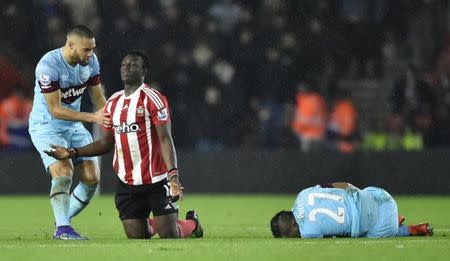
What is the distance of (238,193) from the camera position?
66.7ft

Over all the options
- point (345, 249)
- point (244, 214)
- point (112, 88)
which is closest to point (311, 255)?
point (345, 249)

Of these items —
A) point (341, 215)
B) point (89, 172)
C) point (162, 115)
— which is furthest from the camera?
point (89, 172)

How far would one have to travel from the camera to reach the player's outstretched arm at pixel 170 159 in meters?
10.5

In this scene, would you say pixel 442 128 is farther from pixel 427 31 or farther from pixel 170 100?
pixel 170 100

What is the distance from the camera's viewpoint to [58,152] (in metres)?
11.1

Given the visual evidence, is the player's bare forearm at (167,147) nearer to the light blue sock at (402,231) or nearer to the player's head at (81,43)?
the player's head at (81,43)

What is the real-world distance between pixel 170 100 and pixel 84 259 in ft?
36.6

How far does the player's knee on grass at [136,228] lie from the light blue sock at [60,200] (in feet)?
1.83

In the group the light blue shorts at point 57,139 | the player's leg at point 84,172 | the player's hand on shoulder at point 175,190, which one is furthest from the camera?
the player's leg at point 84,172

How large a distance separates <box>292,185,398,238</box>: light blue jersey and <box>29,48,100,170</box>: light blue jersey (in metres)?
2.44

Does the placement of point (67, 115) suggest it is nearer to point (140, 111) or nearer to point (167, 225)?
point (140, 111)

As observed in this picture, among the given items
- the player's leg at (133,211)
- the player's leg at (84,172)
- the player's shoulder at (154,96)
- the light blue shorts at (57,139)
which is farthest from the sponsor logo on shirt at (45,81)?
the player's leg at (133,211)

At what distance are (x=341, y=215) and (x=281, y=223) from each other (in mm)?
592

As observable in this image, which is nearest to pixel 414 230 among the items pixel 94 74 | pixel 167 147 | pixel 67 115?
pixel 167 147
